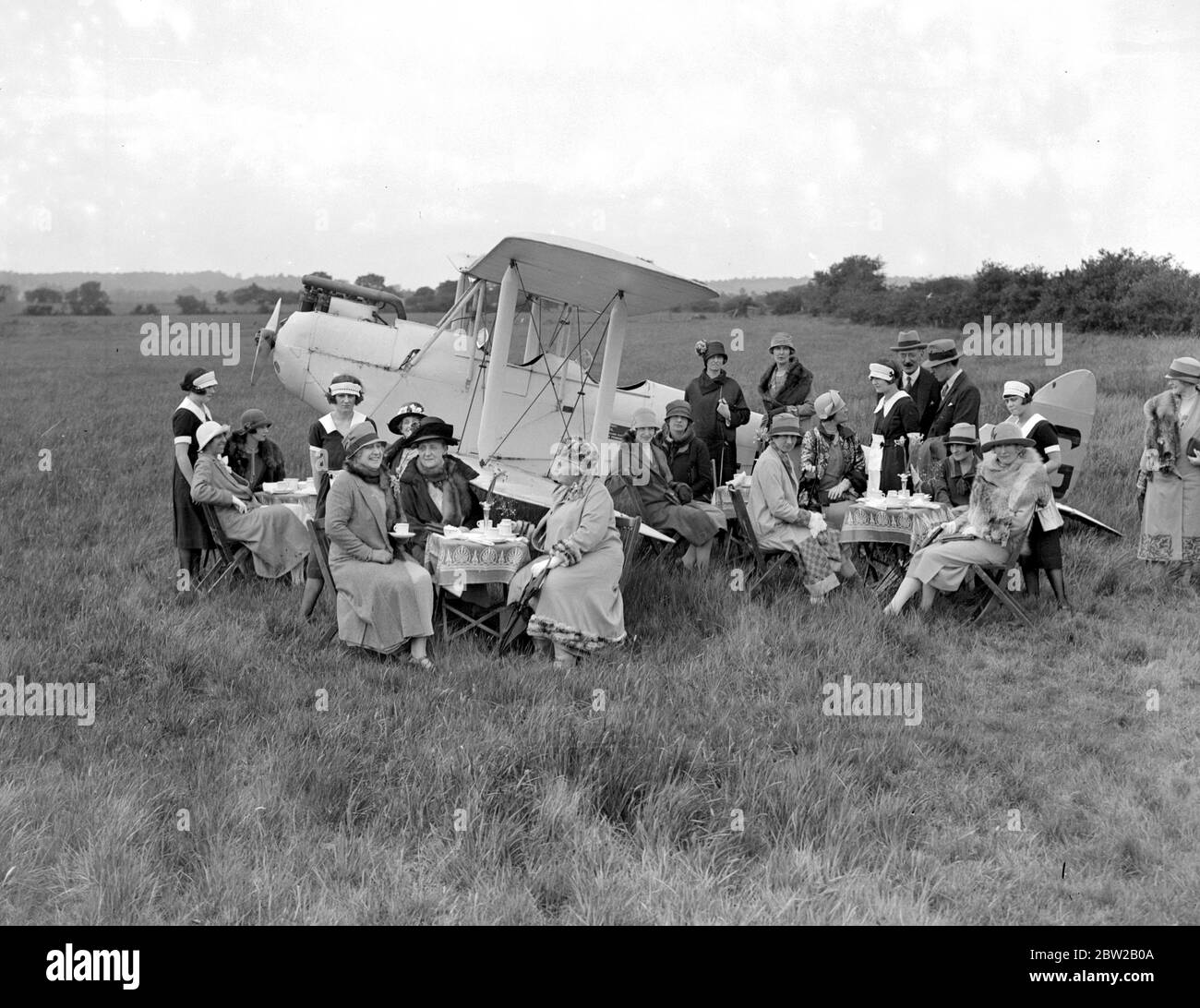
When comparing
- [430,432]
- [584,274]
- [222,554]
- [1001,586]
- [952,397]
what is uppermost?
[584,274]

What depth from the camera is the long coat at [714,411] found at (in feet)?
32.5

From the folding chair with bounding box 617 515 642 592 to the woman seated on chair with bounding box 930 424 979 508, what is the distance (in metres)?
2.66

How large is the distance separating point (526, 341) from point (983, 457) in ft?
16.5

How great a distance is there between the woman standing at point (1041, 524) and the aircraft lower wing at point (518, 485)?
8.82 ft

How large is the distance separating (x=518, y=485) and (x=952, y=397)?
3881mm

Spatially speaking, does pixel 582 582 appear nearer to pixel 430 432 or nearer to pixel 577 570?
pixel 577 570

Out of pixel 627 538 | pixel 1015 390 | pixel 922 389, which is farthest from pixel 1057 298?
pixel 627 538

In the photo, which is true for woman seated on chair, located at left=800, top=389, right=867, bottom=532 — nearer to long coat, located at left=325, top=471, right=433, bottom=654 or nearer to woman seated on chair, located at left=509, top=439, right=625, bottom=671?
woman seated on chair, located at left=509, top=439, right=625, bottom=671

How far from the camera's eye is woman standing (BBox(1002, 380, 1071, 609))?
7383mm

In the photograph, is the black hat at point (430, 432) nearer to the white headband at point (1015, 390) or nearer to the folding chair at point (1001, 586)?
the folding chair at point (1001, 586)

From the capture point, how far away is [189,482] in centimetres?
788

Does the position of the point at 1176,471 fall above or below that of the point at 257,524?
above

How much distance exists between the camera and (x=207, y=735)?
5.14 m

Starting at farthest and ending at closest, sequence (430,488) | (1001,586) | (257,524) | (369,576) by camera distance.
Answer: (257,524)
(430,488)
(1001,586)
(369,576)
